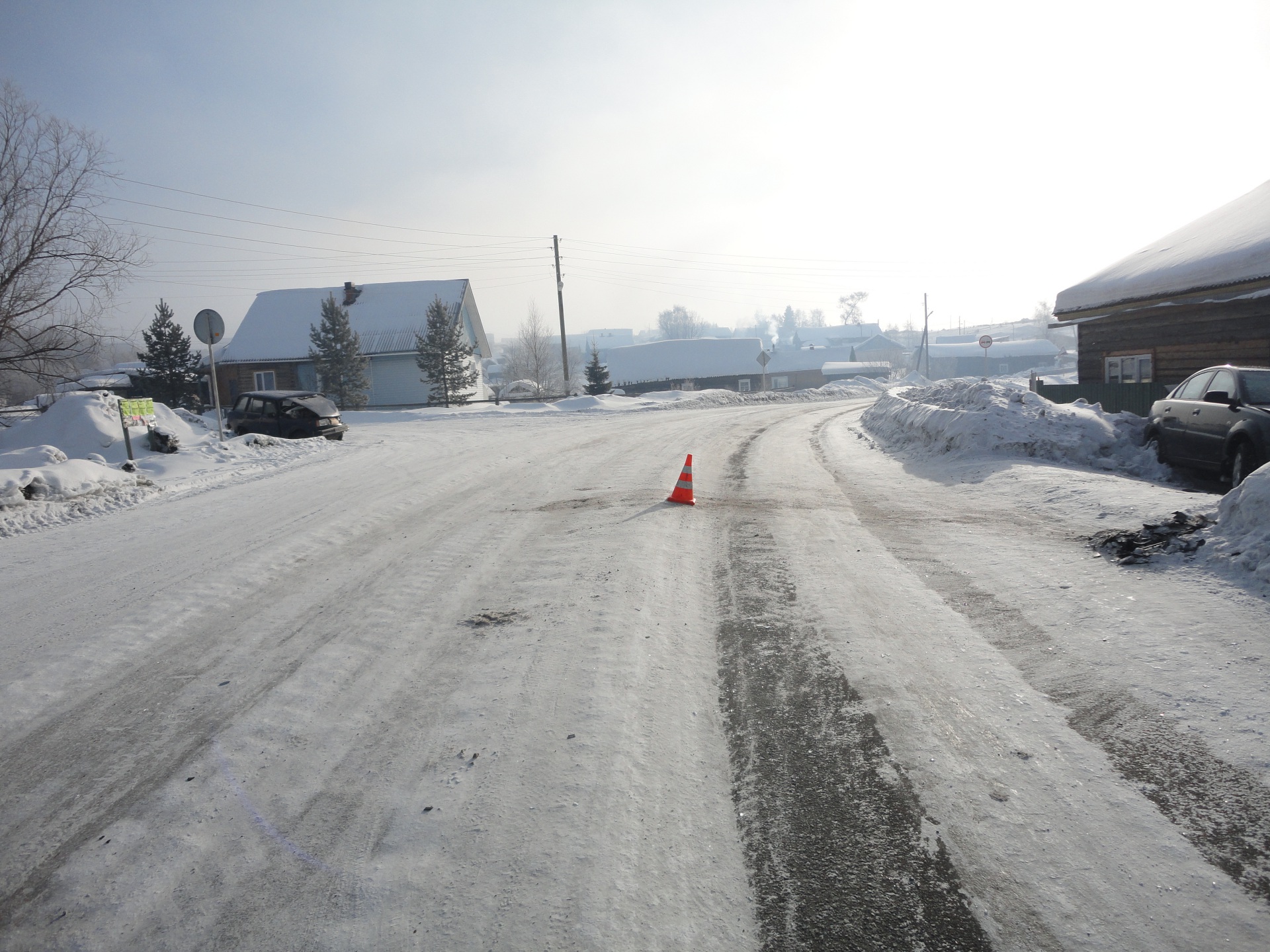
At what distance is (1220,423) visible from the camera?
31.6 ft

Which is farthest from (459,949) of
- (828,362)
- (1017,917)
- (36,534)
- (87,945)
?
(828,362)

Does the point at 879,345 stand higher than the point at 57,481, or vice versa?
the point at 879,345

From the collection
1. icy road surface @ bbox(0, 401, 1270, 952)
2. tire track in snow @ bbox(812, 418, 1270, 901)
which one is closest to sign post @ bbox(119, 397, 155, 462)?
icy road surface @ bbox(0, 401, 1270, 952)

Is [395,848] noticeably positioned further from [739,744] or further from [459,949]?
[739,744]

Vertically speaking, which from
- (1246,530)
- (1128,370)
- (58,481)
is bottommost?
(1246,530)

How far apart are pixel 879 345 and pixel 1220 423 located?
111318 millimetres

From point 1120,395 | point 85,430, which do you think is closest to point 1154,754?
point 1120,395

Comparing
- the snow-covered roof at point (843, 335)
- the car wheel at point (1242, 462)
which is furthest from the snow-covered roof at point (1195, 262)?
the snow-covered roof at point (843, 335)

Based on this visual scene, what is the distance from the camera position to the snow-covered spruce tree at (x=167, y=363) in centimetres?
3584

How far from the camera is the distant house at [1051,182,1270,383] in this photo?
13.8m

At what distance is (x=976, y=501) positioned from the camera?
9.34 m

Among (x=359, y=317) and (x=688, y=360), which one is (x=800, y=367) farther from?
(x=359, y=317)

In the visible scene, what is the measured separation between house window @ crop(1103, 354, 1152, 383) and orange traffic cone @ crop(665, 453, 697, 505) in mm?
13890

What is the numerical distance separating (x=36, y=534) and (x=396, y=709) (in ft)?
26.4
